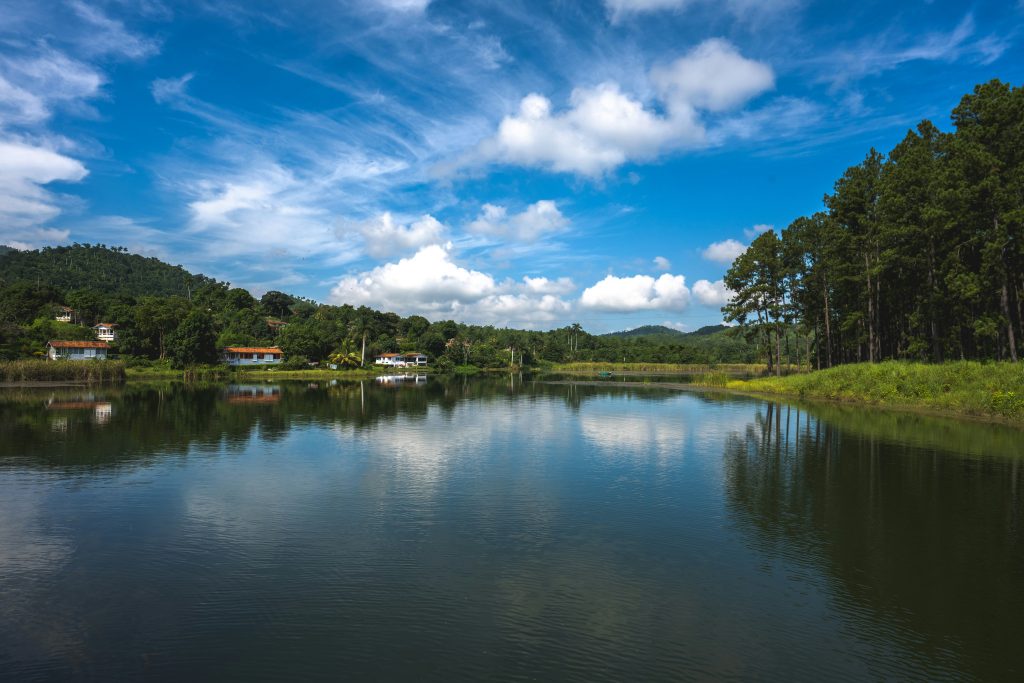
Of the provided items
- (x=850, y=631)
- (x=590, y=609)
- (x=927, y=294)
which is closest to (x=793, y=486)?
(x=850, y=631)

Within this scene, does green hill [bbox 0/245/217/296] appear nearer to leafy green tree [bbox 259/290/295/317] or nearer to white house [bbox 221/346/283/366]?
leafy green tree [bbox 259/290/295/317]

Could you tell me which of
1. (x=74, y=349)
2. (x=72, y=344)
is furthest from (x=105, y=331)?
(x=72, y=344)

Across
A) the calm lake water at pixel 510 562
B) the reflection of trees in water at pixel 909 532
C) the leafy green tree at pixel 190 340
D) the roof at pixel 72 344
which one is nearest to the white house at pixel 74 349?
the roof at pixel 72 344

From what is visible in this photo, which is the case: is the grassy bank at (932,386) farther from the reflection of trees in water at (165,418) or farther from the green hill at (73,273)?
the green hill at (73,273)

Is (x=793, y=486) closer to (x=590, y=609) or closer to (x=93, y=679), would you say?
(x=590, y=609)

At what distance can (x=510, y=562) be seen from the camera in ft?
38.2

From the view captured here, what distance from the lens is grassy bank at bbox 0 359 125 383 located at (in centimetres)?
6028

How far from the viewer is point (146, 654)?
8.16m

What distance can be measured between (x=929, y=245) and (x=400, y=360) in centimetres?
11318

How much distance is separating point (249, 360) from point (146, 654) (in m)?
110

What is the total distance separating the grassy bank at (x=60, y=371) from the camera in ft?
198

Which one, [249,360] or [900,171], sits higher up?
[900,171]

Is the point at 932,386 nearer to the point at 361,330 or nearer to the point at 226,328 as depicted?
the point at 361,330

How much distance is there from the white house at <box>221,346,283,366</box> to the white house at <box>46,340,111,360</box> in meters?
20.6
